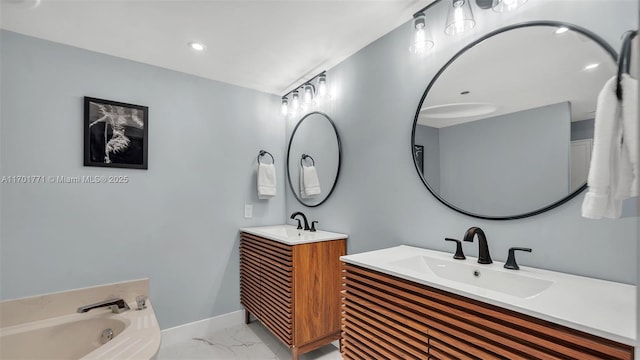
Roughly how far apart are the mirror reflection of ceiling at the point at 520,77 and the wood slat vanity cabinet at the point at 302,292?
1.21m

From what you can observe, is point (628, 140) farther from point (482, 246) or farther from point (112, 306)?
point (112, 306)

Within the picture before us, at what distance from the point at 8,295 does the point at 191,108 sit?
1.84 metres

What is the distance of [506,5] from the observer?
1345 millimetres

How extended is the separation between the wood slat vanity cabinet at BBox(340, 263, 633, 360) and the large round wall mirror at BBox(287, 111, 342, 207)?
1.10m

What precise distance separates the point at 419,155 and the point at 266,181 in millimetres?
1642

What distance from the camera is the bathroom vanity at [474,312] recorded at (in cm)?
77

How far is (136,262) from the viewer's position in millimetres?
2322

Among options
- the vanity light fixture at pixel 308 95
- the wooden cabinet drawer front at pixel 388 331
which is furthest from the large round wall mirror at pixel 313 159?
the wooden cabinet drawer front at pixel 388 331

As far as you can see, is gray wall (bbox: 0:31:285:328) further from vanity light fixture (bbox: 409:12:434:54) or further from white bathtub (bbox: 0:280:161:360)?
vanity light fixture (bbox: 409:12:434:54)

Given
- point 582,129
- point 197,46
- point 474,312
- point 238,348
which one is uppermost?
point 197,46

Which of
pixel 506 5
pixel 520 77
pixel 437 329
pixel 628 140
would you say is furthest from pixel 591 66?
pixel 437 329

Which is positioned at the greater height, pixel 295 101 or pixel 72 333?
pixel 295 101

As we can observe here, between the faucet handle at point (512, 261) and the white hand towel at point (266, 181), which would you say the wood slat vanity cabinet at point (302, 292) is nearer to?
the white hand towel at point (266, 181)

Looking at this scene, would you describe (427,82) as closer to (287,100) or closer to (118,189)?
(287,100)
